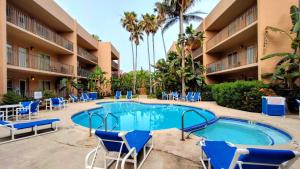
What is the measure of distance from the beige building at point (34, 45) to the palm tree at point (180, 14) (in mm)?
11229

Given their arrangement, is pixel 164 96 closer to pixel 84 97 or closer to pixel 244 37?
pixel 84 97

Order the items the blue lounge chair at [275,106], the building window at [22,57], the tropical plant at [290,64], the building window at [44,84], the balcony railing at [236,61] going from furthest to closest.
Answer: the building window at [44,84]
the balcony railing at [236,61]
the building window at [22,57]
the tropical plant at [290,64]
the blue lounge chair at [275,106]

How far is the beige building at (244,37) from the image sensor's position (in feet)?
42.3

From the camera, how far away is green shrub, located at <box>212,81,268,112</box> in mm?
11516

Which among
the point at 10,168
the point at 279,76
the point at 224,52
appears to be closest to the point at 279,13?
the point at 279,76

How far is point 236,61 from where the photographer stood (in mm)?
19281

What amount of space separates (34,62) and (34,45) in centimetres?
185

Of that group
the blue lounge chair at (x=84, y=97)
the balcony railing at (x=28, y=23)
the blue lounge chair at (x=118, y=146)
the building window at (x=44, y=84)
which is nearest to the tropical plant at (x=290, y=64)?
the blue lounge chair at (x=118, y=146)

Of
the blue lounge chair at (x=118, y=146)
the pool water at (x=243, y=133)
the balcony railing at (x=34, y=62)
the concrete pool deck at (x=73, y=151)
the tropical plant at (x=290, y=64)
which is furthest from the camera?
the balcony railing at (x=34, y=62)

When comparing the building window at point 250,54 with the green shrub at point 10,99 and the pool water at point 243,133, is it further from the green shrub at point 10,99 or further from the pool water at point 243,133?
the green shrub at point 10,99

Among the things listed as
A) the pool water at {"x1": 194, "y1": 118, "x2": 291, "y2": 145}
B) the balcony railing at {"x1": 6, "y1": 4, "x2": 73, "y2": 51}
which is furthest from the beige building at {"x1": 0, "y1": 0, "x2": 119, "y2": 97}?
the pool water at {"x1": 194, "y1": 118, "x2": 291, "y2": 145}

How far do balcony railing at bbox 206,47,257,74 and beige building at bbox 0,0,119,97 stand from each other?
53.7 ft

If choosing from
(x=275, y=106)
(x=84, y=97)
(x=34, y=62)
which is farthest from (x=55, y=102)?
(x=275, y=106)

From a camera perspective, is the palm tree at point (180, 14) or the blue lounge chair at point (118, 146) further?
the palm tree at point (180, 14)
